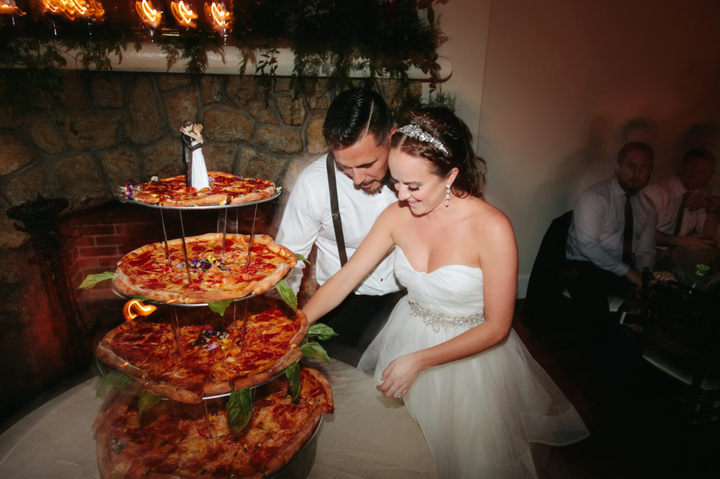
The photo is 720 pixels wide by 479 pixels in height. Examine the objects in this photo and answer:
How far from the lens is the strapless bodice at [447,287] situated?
1.65 meters

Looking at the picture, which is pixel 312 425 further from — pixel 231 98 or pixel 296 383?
pixel 231 98

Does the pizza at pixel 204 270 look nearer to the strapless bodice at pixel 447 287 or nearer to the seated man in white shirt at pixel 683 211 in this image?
the strapless bodice at pixel 447 287

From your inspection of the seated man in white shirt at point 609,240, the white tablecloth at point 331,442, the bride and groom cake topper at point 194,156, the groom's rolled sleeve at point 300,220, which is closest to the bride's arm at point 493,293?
the white tablecloth at point 331,442

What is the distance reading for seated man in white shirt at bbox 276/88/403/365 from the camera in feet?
5.65

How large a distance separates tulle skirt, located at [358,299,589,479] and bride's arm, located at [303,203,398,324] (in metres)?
0.37

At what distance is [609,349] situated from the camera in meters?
2.92

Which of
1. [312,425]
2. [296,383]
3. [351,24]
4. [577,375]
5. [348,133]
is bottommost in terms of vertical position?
[577,375]

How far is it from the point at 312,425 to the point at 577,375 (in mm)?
2763

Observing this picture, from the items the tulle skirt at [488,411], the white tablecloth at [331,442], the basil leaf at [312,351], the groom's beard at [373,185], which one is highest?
the groom's beard at [373,185]

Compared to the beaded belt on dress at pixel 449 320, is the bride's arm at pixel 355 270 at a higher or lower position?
higher

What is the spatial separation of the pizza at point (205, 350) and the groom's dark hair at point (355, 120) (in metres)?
0.77

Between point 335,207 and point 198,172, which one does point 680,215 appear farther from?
point 198,172

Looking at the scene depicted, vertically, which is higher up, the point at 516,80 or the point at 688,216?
the point at 516,80

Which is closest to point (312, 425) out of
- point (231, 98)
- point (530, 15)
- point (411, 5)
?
point (231, 98)
